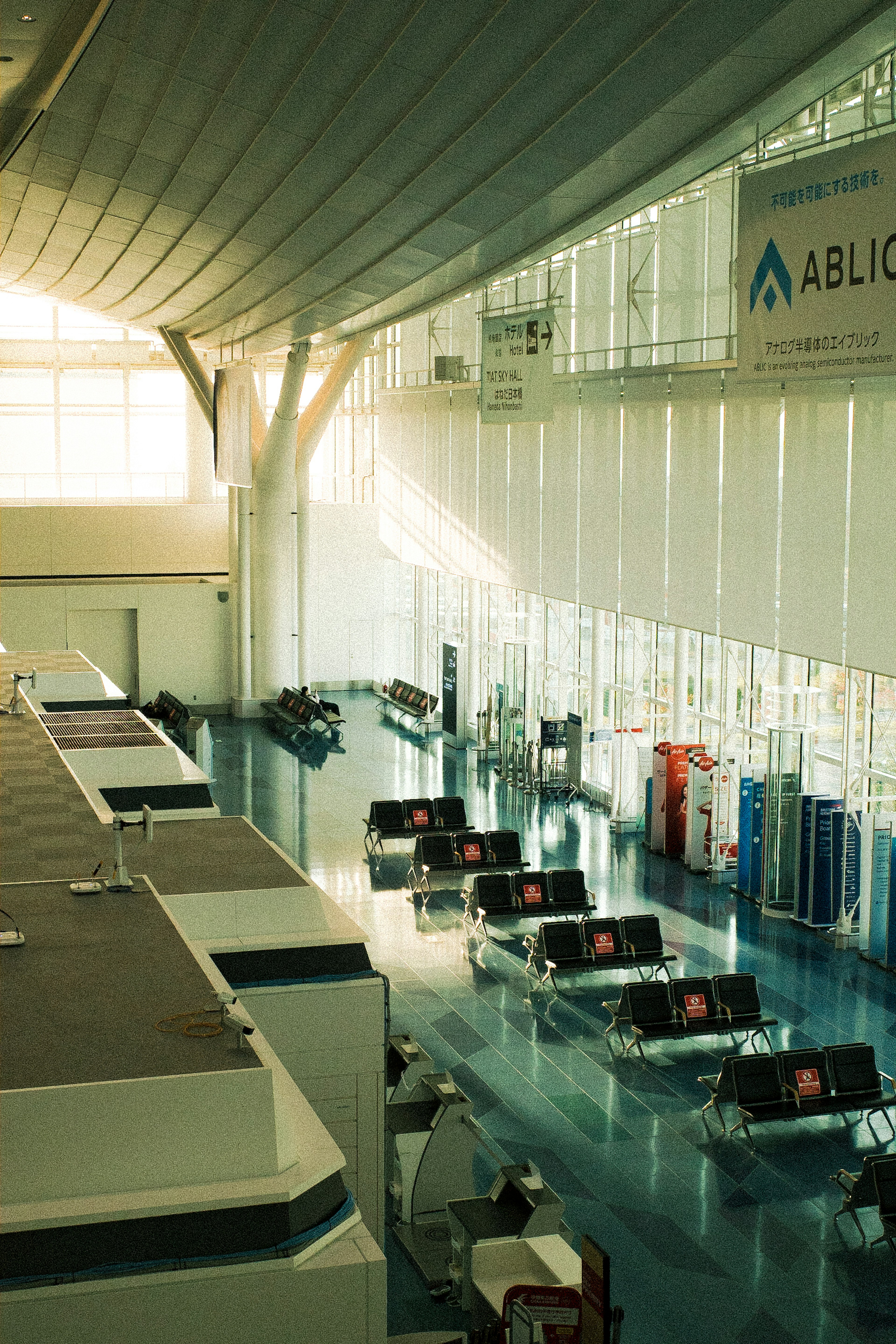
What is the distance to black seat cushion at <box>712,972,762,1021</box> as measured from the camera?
1155 cm

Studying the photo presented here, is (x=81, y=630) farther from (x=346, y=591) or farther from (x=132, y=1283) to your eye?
(x=132, y=1283)

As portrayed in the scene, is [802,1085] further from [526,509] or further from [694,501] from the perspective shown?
[526,509]

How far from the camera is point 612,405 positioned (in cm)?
1812

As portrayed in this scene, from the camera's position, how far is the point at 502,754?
22797 mm

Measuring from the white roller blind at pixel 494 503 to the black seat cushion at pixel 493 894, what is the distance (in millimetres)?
8042

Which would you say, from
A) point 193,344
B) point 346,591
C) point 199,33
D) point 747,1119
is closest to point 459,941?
point 747,1119

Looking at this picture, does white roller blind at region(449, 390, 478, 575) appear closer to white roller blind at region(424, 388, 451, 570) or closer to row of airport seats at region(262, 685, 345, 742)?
white roller blind at region(424, 388, 451, 570)

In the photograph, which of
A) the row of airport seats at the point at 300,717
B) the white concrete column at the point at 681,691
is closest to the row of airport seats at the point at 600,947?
the white concrete column at the point at 681,691

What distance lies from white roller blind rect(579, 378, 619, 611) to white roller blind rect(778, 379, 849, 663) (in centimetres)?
400

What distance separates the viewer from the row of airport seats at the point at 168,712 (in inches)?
1000

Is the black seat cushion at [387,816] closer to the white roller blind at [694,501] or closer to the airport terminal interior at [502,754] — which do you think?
the airport terminal interior at [502,754]

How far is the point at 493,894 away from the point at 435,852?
168cm

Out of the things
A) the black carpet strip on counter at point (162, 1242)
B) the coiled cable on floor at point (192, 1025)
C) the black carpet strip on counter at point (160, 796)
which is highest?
the coiled cable on floor at point (192, 1025)

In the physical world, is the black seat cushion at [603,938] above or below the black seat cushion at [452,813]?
below
